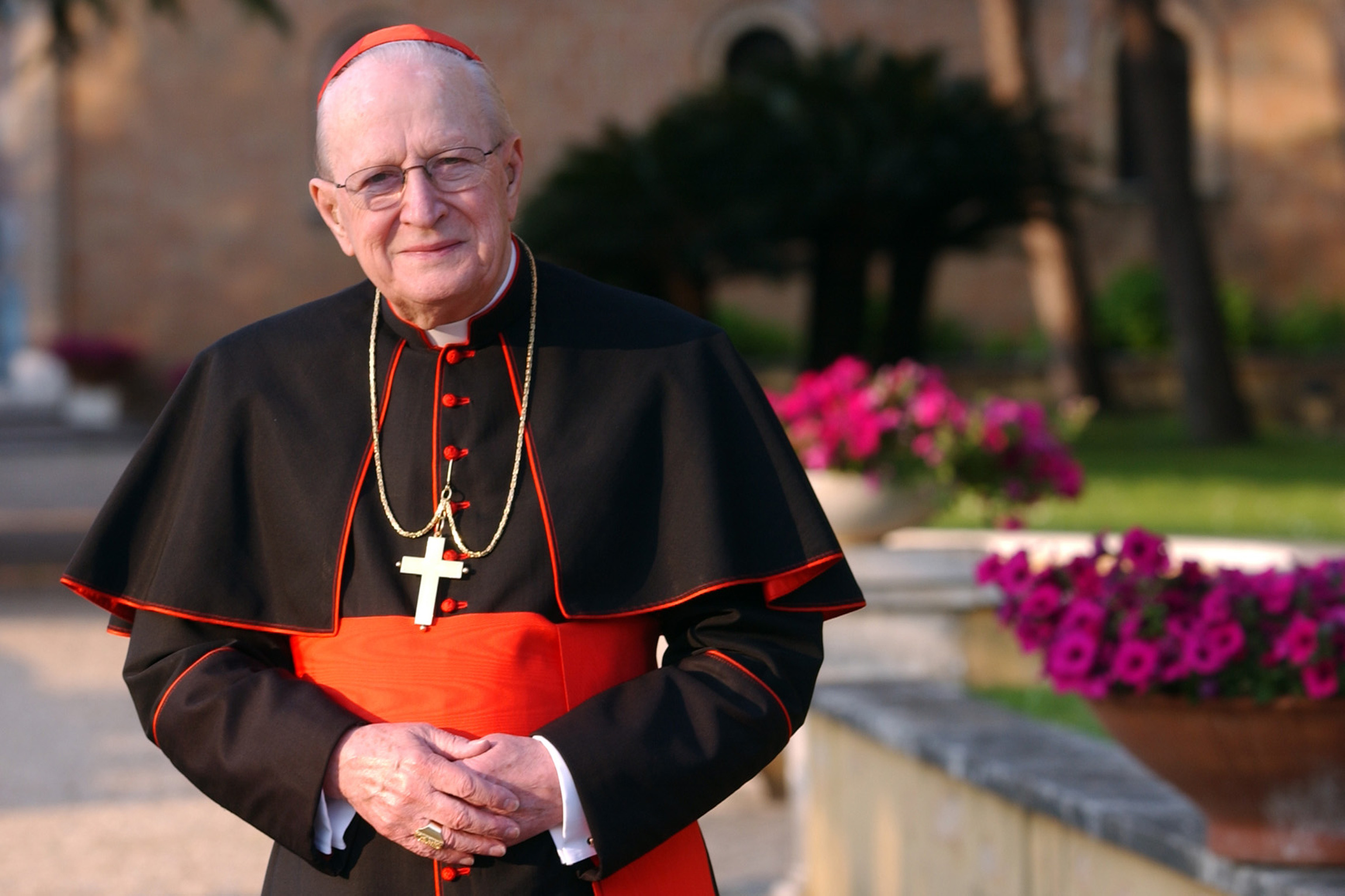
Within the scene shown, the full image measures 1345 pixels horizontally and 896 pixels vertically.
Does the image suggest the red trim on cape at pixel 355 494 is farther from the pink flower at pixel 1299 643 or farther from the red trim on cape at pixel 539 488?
the pink flower at pixel 1299 643

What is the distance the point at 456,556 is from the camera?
2.02 m

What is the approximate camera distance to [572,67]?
24219 mm

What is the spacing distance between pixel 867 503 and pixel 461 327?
3.69 m

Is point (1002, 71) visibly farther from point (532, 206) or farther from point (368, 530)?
point (368, 530)

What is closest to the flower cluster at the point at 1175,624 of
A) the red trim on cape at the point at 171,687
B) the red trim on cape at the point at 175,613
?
the red trim on cape at the point at 175,613

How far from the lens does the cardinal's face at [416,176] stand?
1.92 metres

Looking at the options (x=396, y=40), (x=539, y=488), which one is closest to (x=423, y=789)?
(x=539, y=488)

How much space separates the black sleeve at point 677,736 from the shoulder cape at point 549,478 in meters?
0.09

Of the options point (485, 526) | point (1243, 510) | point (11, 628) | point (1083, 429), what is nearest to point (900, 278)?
point (1083, 429)

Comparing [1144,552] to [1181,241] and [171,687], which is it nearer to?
[171,687]

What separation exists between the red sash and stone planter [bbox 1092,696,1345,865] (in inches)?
42.3

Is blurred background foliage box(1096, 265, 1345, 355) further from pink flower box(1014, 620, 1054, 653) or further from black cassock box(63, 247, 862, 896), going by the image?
black cassock box(63, 247, 862, 896)

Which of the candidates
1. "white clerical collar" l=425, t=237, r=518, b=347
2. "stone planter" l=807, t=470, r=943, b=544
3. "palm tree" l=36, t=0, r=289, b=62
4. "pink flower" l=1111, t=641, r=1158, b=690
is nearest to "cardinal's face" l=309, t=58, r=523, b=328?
"white clerical collar" l=425, t=237, r=518, b=347

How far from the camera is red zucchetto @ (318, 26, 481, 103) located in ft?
6.52
